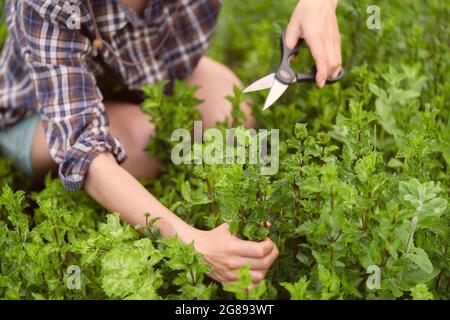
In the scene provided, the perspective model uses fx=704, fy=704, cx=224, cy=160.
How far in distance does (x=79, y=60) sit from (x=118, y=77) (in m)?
0.39

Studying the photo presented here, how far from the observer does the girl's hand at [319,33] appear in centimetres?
195

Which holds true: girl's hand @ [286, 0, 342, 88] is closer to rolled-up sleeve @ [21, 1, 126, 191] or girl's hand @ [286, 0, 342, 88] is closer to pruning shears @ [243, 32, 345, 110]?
pruning shears @ [243, 32, 345, 110]

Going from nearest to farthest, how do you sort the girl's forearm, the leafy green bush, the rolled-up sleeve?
the leafy green bush → the girl's forearm → the rolled-up sleeve

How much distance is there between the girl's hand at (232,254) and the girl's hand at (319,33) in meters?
0.54

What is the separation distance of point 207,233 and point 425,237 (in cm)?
53

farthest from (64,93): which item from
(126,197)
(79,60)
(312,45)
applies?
(312,45)

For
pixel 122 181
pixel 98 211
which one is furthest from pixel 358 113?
pixel 98 211

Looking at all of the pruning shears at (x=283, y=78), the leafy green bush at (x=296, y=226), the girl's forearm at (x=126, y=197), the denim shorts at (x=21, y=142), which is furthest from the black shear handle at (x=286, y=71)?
the denim shorts at (x=21, y=142)

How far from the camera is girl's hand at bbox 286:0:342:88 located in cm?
195

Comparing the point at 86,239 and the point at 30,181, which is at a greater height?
the point at 86,239

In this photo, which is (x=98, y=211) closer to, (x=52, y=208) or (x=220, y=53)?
(x=52, y=208)

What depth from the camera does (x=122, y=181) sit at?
76.8 inches

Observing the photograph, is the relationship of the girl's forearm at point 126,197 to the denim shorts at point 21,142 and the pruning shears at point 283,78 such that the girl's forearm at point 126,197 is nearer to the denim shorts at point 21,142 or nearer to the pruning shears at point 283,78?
the pruning shears at point 283,78

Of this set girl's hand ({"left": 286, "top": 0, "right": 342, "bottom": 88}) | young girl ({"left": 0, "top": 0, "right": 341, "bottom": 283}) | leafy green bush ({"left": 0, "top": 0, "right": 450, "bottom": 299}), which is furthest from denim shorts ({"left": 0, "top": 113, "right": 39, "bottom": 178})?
girl's hand ({"left": 286, "top": 0, "right": 342, "bottom": 88})
